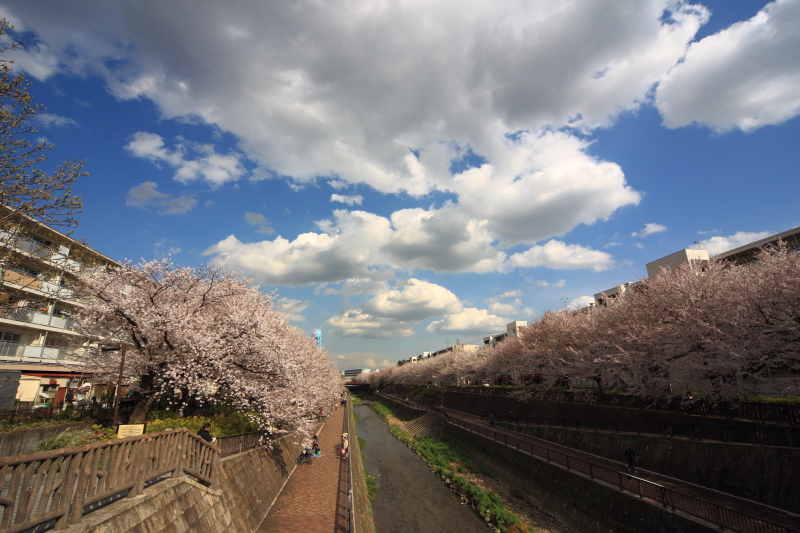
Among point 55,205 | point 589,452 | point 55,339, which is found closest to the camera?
point 55,205

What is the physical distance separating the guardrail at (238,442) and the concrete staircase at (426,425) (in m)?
32.1

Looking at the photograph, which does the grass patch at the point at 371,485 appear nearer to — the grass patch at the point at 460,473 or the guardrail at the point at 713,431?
the grass patch at the point at 460,473

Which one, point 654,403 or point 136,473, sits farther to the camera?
point 654,403

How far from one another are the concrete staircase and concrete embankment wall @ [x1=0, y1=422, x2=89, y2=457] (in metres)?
38.2

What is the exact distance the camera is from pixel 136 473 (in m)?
6.81

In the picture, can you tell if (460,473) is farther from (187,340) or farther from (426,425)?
(187,340)

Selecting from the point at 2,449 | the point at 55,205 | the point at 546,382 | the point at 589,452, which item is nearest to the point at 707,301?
the point at 589,452

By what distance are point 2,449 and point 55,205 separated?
11.8 meters

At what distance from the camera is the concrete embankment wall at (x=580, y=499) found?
42.8 feet

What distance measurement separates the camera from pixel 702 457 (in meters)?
15.6

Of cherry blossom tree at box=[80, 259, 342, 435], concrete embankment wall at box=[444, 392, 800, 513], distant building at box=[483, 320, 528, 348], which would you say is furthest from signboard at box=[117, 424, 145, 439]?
distant building at box=[483, 320, 528, 348]

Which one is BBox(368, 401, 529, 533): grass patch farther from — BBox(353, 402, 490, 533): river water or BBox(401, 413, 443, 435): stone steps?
BBox(401, 413, 443, 435): stone steps

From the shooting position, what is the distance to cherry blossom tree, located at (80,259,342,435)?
14328mm

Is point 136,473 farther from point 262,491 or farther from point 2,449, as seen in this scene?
point 2,449
